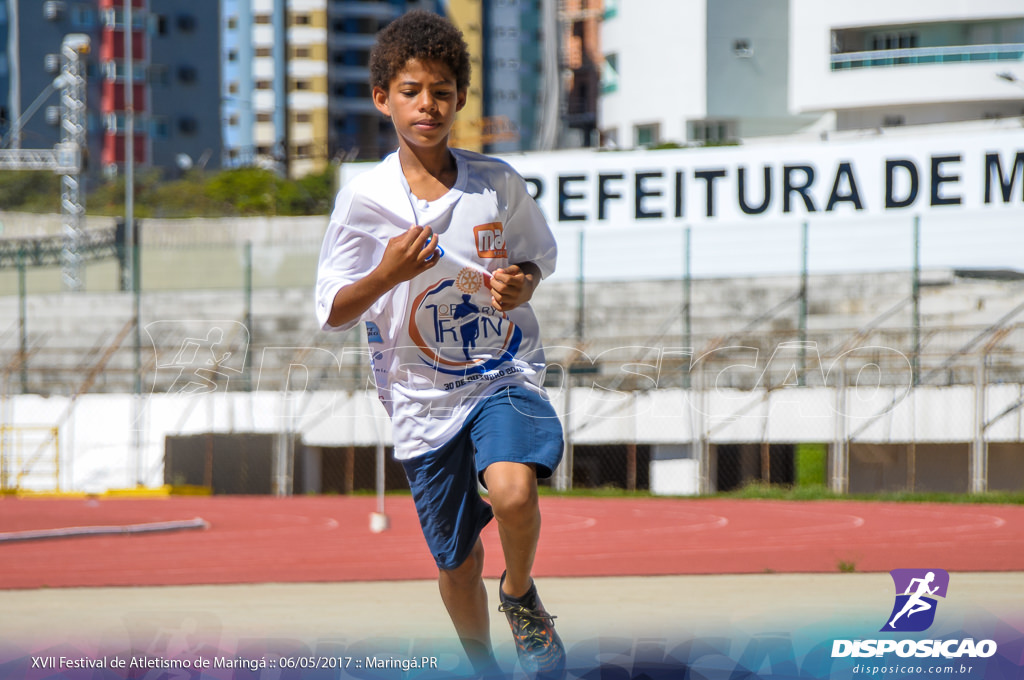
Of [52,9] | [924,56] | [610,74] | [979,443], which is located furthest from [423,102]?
[52,9]

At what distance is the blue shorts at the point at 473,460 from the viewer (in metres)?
4.43

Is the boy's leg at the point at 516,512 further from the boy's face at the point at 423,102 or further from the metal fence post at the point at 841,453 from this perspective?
the metal fence post at the point at 841,453

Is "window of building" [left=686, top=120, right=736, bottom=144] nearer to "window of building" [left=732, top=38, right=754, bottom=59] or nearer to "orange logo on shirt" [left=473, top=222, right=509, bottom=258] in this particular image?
"window of building" [left=732, top=38, right=754, bottom=59]

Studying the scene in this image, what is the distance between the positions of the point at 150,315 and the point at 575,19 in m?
41.1

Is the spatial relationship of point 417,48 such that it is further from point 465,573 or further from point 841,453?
point 841,453

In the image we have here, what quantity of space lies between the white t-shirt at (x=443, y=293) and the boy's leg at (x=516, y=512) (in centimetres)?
32

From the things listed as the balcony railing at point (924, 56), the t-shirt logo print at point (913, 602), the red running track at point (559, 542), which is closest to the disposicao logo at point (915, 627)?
the t-shirt logo print at point (913, 602)

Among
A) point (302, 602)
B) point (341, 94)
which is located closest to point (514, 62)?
point (341, 94)

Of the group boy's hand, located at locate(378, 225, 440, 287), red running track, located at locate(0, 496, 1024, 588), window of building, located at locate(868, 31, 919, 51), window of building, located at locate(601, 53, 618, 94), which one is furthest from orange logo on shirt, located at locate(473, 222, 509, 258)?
window of building, located at locate(601, 53, 618, 94)

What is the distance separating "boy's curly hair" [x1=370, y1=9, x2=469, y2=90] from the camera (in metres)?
4.54

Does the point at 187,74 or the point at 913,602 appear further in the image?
the point at 187,74

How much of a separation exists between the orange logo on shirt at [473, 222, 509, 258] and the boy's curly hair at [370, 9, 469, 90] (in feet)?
1.74

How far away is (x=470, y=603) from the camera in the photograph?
4816 millimetres

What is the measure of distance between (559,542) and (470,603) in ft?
22.0
